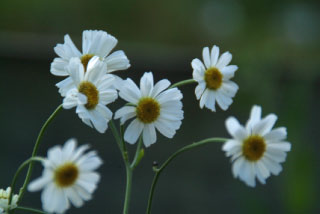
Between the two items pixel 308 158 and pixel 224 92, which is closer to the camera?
pixel 224 92

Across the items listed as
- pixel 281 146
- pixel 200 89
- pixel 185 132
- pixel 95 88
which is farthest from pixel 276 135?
pixel 185 132

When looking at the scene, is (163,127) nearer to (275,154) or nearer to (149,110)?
(149,110)

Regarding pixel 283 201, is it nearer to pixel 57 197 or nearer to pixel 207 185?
pixel 207 185

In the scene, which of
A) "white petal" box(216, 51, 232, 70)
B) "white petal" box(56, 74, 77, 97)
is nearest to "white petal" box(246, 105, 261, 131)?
"white petal" box(216, 51, 232, 70)

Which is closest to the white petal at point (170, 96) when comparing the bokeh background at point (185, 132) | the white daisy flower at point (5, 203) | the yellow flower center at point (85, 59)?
the yellow flower center at point (85, 59)

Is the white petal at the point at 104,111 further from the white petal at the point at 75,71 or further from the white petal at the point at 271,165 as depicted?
the white petal at the point at 271,165

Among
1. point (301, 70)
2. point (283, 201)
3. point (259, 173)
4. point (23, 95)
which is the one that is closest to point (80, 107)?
point (259, 173)

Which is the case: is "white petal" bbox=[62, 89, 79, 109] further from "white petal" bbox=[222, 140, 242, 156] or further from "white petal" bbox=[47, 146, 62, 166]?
"white petal" bbox=[222, 140, 242, 156]
